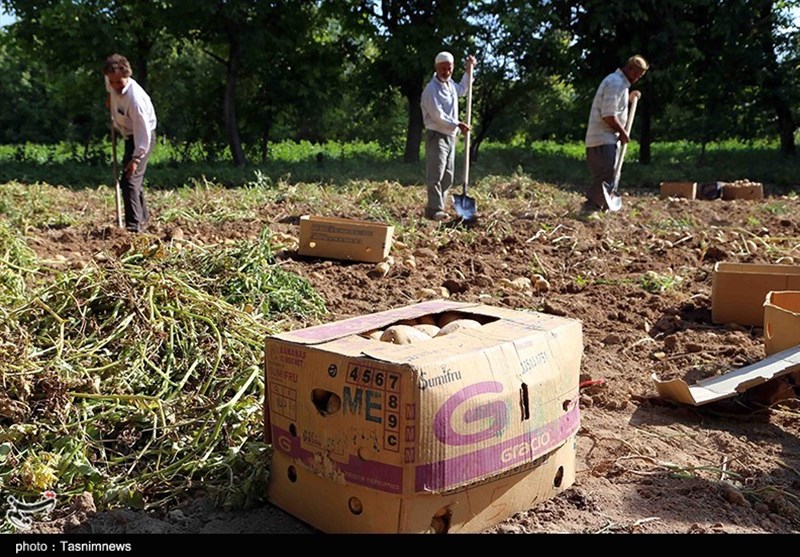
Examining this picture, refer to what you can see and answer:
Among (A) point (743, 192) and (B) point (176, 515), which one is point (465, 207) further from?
(B) point (176, 515)

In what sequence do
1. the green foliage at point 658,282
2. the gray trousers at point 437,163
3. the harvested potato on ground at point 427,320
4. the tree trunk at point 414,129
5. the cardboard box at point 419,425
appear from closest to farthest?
1. the cardboard box at point 419,425
2. the harvested potato on ground at point 427,320
3. the green foliage at point 658,282
4. the gray trousers at point 437,163
5. the tree trunk at point 414,129

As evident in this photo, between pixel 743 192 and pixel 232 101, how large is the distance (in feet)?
34.2

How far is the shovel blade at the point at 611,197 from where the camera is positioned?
895 cm

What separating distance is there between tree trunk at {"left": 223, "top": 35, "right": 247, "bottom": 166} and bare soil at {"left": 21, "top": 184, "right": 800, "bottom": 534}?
7.03m

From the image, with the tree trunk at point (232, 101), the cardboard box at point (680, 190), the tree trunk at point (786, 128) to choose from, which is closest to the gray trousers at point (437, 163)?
the cardboard box at point (680, 190)

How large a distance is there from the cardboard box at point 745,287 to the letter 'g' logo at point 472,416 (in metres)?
3.33

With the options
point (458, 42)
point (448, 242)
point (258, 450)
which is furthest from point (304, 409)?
point (458, 42)

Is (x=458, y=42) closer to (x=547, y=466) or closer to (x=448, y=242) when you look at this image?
(x=448, y=242)

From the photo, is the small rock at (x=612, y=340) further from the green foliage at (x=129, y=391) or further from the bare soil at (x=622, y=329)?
the green foliage at (x=129, y=391)

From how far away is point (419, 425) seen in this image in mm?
2176

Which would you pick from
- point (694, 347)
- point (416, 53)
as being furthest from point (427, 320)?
point (416, 53)

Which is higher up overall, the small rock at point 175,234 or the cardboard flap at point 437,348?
the cardboard flap at point 437,348

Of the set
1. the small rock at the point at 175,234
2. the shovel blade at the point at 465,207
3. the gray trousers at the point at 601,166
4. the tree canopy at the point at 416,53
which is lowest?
the small rock at the point at 175,234

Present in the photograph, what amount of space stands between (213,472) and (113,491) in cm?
35
